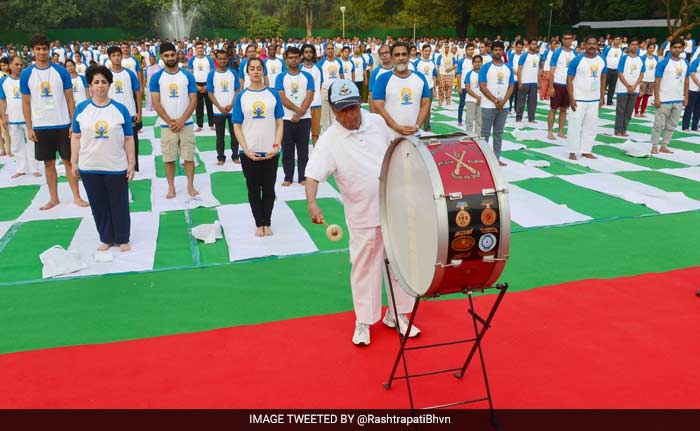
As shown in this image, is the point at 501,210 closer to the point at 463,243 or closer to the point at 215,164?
the point at 463,243

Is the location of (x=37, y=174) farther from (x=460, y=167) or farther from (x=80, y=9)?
(x=80, y=9)

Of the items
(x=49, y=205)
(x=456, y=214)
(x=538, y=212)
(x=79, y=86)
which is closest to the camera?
(x=456, y=214)

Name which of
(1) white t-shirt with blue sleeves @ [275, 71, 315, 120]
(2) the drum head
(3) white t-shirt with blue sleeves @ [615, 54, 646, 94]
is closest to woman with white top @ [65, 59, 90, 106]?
(1) white t-shirt with blue sleeves @ [275, 71, 315, 120]

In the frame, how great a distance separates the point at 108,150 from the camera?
5.96m

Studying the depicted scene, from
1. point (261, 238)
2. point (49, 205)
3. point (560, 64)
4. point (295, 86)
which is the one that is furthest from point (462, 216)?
point (560, 64)

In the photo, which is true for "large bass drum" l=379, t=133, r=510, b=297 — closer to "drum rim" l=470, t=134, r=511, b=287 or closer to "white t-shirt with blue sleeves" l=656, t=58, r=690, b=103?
"drum rim" l=470, t=134, r=511, b=287

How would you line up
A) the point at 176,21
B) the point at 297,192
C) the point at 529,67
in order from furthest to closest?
the point at 176,21
the point at 529,67
the point at 297,192

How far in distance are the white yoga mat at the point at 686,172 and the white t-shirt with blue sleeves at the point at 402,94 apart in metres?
4.63

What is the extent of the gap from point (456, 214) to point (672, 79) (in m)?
9.75

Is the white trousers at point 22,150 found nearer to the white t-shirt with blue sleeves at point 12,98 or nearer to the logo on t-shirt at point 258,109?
the white t-shirt with blue sleeves at point 12,98

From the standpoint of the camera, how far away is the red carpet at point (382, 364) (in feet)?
12.2

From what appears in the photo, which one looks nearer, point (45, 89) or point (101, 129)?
point (101, 129)

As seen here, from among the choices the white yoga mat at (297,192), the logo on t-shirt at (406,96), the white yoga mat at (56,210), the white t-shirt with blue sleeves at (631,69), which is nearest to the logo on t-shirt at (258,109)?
the white yoga mat at (297,192)

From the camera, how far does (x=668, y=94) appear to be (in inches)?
421
